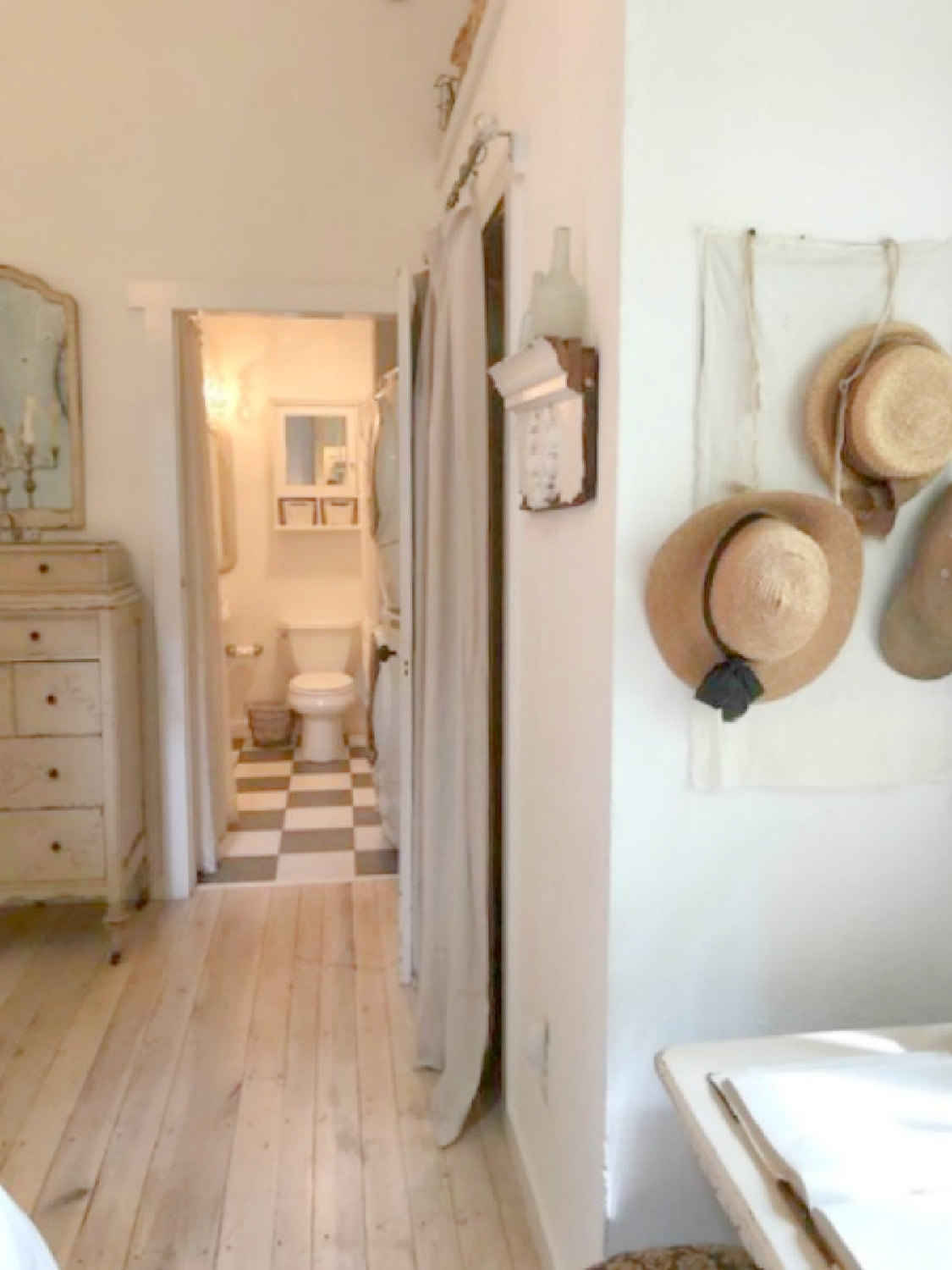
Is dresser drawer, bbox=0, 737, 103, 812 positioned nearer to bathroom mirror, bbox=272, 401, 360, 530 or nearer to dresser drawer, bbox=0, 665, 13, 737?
dresser drawer, bbox=0, 665, 13, 737

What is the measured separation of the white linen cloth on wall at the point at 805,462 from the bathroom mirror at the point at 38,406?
2522mm

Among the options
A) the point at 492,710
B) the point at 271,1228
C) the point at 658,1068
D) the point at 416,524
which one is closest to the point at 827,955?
the point at 658,1068

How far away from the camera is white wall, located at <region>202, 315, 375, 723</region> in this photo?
518 cm

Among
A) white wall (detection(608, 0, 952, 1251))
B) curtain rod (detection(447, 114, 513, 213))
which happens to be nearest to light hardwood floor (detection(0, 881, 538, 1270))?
white wall (detection(608, 0, 952, 1251))

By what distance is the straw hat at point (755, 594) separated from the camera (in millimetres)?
1119

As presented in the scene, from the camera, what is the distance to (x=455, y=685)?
215 cm

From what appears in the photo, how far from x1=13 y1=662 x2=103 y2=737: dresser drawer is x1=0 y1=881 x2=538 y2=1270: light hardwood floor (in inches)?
28.0

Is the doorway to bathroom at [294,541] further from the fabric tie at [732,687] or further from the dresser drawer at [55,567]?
the fabric tie at [732,687]

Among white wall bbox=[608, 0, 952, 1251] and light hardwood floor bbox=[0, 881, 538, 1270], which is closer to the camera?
white wall bbox=[608, 0, 952, 1251]

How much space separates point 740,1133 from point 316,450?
4707 millimetres

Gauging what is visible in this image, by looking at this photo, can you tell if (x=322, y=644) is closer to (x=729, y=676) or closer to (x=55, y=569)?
(x=55, y=569)

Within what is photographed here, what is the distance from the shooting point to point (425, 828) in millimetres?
2346

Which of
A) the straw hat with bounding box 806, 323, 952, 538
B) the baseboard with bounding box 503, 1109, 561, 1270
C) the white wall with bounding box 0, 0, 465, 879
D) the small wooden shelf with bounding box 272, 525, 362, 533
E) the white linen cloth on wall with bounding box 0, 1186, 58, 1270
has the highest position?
the white wall with bounding box 0, 0, 465, 879

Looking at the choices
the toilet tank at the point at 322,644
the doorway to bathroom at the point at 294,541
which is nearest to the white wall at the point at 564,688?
the doorway to bathroom at the point at 294,541
